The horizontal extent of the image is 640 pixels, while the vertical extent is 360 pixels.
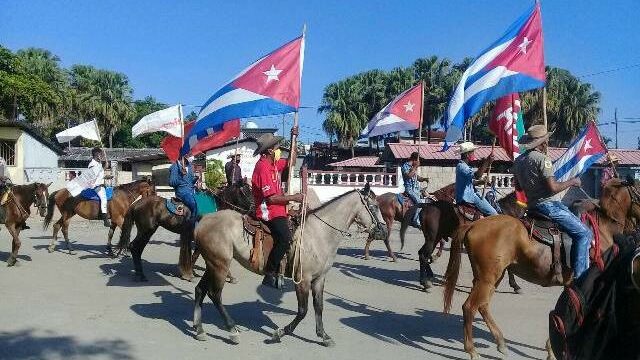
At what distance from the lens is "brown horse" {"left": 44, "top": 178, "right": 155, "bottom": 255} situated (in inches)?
536

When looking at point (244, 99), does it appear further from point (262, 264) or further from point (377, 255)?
point (377, 255)

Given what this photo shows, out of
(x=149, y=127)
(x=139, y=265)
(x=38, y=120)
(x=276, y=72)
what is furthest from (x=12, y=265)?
(x=38, y=120)

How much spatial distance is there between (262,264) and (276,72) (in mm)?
2703

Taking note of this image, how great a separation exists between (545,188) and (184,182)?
6.87 metres

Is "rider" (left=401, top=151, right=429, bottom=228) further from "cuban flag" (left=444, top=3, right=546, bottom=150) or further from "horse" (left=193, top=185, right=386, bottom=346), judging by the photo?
"horse" (left=193, top=185, right=386, bottom=346)

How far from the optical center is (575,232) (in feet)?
21.1

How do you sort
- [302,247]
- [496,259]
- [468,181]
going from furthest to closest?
[468,181] → [302,247] → [496,259]

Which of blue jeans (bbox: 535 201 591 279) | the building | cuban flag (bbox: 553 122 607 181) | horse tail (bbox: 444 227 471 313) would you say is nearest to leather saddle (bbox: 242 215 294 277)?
horse tail (bbox: 444 227 471 313)

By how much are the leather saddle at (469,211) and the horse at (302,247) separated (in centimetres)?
326

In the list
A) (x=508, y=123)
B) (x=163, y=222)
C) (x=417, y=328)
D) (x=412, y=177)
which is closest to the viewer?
(x=417, y=328)

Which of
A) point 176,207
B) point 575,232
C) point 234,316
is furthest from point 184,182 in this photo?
point 575,232

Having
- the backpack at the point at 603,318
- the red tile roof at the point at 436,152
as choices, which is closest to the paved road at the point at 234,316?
the backpack at the point at 603,318

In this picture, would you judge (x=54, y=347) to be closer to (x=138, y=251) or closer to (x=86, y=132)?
(x=138, y=251)

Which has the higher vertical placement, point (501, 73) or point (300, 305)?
point (501, 73)
